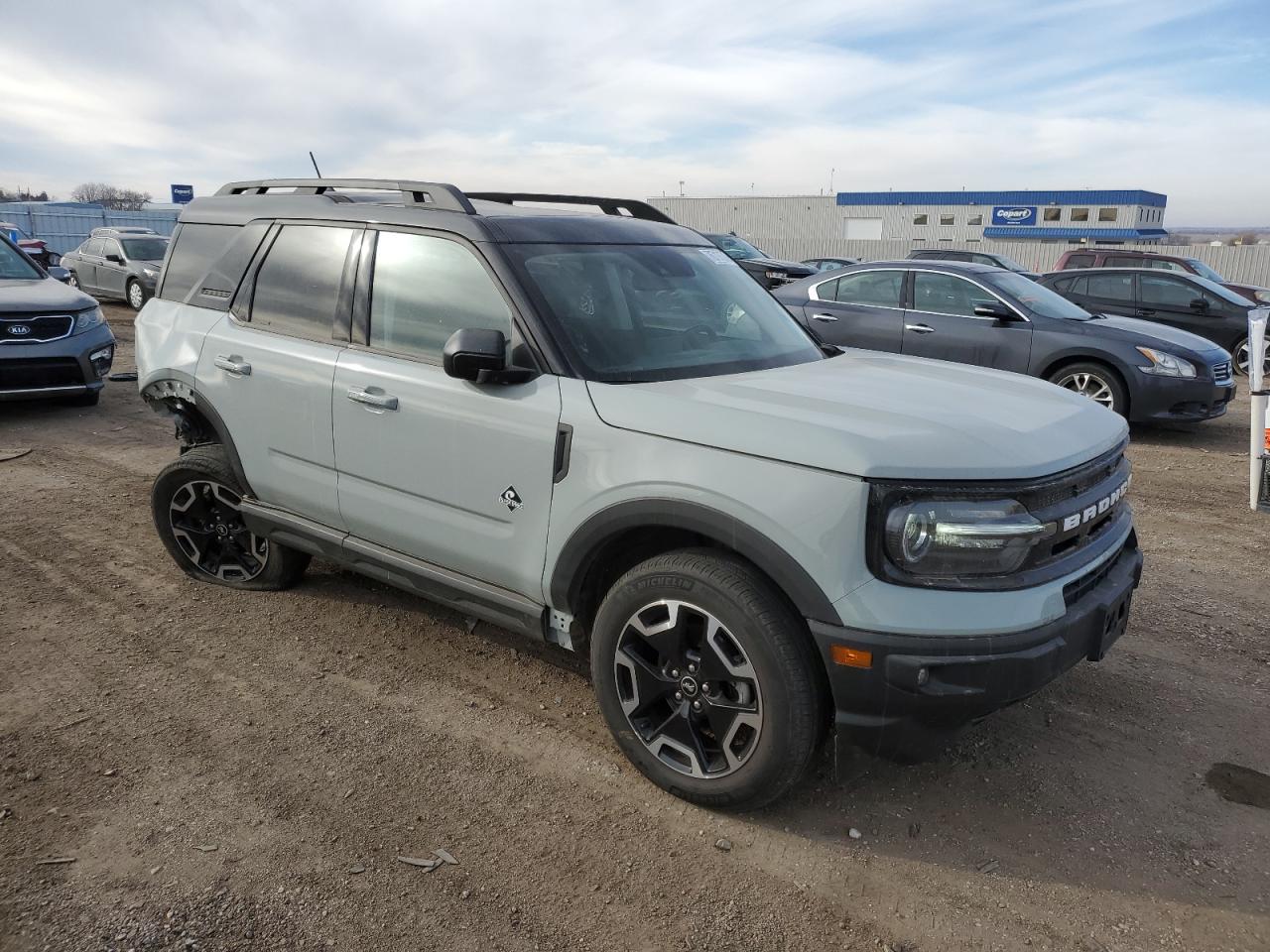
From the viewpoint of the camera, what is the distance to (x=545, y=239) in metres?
3.60

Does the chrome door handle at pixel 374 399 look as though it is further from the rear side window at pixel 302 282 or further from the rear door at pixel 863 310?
the rear door at pixel 863 310

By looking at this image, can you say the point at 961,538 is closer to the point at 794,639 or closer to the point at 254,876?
the point at 794,639

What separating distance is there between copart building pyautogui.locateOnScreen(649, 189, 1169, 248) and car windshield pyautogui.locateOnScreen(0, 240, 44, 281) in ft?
192

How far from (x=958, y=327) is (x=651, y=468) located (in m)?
7.40

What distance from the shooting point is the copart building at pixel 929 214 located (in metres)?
66.6

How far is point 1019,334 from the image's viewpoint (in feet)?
29.9

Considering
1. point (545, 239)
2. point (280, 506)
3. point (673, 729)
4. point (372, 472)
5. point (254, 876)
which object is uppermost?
point (545, 239)

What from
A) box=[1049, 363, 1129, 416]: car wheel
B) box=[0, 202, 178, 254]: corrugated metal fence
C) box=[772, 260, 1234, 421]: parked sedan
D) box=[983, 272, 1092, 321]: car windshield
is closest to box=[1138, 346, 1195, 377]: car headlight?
box=[772, 260, 1234, 421]: parked sedan

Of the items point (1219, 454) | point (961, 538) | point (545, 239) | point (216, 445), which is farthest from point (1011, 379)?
point (1219, 454)

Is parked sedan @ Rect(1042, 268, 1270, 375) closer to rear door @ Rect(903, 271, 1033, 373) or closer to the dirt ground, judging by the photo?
rear door @ Rect(903, 271, 1033, 373)

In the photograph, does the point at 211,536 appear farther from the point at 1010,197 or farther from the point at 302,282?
the point at 1010,197

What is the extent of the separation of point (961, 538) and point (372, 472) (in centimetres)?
228

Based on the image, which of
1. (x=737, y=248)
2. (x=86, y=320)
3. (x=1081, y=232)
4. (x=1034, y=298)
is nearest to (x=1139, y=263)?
(x=737, y=248)

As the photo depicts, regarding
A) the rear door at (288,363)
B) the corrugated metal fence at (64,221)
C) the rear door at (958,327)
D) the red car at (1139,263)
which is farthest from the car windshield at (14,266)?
the corrugated metal fence at (64,221)
